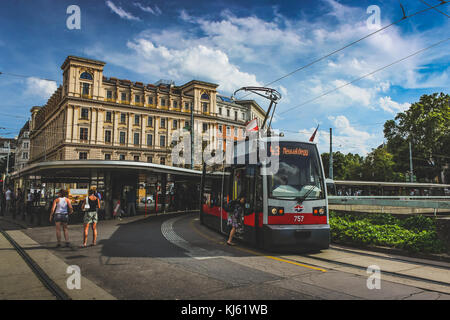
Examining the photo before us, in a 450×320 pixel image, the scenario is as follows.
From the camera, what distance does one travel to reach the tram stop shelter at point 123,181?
17078mm

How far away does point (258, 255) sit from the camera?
8633 mm

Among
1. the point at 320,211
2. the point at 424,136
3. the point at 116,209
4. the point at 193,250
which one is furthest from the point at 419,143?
the point at 193,250

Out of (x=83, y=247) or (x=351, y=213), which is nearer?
(x=83, y=247)

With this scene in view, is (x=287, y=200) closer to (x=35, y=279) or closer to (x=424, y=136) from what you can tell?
(x=35, y=279)

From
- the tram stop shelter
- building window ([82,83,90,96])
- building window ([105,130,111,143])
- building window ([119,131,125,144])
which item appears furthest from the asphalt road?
building window ([119,131,125,144])

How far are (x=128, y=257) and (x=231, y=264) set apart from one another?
2510 millimetres

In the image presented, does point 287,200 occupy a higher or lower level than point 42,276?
higher

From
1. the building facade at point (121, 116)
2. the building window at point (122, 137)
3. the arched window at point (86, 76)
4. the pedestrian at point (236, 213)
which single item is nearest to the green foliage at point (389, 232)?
the pedestrian at point (236, 213)

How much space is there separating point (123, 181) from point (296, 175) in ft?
47.3

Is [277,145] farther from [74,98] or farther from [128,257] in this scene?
[74,98]

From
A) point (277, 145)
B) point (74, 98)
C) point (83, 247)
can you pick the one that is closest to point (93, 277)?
point (83, 247)

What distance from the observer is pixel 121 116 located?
63.1 metres

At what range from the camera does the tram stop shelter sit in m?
17.1

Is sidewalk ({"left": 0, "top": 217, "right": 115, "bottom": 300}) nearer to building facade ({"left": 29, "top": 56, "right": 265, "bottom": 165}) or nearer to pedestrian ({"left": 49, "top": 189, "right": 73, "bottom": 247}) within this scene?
pedestrian ({"left": 49, "top": 189, "right": 73, "bottom": 247})
